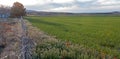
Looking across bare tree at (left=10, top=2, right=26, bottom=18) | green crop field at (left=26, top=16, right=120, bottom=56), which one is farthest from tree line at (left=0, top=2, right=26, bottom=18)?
green crop field at (left=26, top=16, right=120, bottom=56)

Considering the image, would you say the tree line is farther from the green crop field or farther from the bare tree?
the green crop field

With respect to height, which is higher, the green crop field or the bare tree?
the green crop field

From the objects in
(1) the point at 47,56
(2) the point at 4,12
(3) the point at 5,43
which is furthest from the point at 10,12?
Result: (1) the point at 47,56

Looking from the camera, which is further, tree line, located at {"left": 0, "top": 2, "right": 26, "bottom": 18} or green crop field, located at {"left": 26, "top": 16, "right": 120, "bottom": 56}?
tree line, located at {"left": 0, "top": 2, "right": 26, "bottom": 18}

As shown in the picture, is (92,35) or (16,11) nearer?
(92,35)

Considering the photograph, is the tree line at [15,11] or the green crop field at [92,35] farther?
the tree line at [15,11]

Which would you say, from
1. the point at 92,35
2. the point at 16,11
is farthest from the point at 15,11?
the point at 92,35

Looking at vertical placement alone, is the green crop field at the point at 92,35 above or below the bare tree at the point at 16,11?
above

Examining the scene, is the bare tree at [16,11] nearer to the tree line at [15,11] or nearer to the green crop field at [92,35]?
the tree line at [15,11]

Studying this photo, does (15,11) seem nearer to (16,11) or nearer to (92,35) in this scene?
(16,11)

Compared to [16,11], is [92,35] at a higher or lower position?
higher

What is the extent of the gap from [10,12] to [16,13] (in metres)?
2.99

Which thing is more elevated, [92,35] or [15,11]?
[92,35]

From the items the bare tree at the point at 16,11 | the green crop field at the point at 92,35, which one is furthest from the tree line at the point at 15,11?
the green crop field at the point at 92,35
